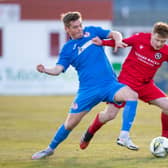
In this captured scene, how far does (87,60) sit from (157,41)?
0.97 m

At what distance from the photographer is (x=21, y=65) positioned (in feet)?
94.9

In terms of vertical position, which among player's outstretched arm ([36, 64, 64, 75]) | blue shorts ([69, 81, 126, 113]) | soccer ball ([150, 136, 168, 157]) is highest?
player's outstretched arm ([36, 64, 64, 75])

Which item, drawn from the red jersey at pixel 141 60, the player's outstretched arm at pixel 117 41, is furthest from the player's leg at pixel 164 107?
the player's outstretched arm at pixel 117 41

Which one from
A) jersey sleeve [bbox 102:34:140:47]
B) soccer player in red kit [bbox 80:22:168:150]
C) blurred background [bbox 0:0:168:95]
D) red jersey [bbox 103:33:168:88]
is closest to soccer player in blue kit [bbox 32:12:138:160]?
jersey sleeve [bbox 102:34:140:47]

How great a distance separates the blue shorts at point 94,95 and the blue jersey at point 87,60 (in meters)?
0.07

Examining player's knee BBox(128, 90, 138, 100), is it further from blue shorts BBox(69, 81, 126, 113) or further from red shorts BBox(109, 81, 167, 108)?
red shorts BBox(109, 81, 167, 108)

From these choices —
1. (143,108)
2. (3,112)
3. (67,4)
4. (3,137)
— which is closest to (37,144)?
(3,137)

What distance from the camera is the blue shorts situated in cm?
965

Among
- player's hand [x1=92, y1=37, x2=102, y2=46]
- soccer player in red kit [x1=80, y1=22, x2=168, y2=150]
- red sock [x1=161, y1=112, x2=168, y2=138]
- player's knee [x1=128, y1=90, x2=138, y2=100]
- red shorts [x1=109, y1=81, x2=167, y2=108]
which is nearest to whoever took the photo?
player's knee [x1=128, y1=90, x2=138, y2=100]

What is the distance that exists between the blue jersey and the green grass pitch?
1050 millimetres

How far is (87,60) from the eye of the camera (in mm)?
9711

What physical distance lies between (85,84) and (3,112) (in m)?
9.35

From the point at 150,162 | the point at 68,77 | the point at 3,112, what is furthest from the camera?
the point at 68,77

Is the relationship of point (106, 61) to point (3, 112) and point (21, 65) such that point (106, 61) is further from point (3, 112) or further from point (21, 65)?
point (21, 65)
